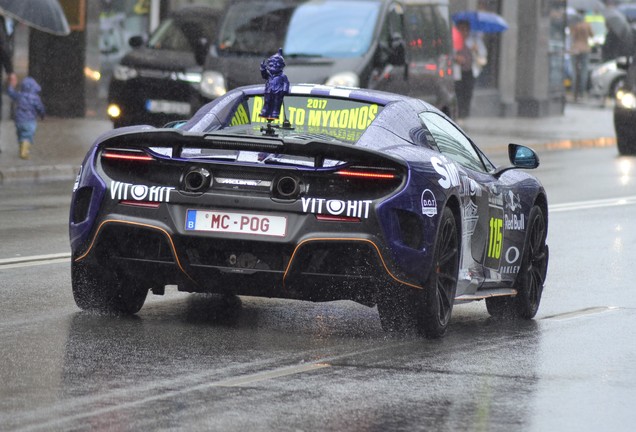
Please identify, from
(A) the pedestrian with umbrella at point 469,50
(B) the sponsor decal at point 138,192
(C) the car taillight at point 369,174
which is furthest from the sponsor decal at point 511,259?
(A) the pedestrian with umbrella at point 469,50

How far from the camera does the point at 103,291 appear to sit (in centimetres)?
917

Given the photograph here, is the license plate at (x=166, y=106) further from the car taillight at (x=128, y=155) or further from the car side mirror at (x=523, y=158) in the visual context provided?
the car taillight at (x=128, y=155)

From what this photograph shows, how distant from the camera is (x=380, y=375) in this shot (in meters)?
7.73

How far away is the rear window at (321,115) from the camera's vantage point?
950cm

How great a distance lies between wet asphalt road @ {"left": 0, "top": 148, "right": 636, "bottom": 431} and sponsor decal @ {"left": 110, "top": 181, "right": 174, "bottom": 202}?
685 mm

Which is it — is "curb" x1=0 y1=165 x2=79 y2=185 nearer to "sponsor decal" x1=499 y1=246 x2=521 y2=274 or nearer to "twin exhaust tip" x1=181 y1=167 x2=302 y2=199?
"sponsor decal" x1=499 y1=246 x2=521 y2=274

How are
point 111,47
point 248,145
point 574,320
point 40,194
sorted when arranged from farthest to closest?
point 111,47, point 40,194, point 574,320, point 248,145

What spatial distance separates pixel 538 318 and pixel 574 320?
0.28 metres

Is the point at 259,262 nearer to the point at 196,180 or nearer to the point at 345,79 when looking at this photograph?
the point at 196,180

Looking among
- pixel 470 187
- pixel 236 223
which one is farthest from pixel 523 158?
pixel 236 223

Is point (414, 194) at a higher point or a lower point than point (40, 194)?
higher

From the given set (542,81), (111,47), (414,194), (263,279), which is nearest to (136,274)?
(263,279)

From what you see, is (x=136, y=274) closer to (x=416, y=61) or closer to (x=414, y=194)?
(x=414, y=194)

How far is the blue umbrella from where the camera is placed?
3778 centimetres
